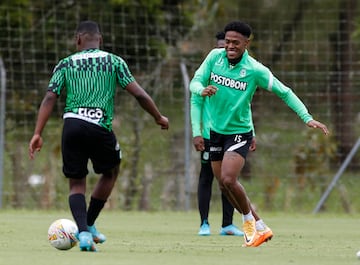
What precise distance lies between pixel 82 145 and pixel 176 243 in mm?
1679

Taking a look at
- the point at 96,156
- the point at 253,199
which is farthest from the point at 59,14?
the point at 96,156

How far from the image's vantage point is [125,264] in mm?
7664

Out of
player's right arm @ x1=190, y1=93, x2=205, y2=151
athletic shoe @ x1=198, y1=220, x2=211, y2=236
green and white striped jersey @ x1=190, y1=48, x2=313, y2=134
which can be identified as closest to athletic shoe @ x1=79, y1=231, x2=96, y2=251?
green and white striped jersey @ x1=190, y1=48, x2=313, y2=134

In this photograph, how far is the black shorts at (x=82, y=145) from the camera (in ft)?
29.6

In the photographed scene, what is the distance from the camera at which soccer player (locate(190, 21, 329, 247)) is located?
9.98 meters

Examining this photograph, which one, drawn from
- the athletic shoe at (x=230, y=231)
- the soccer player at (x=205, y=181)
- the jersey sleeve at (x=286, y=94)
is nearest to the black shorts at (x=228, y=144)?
the soccer player at (x=205, y=181)

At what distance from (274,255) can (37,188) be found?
31.2 feet

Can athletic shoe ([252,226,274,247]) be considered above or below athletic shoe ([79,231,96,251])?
below

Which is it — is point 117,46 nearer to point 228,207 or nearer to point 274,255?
point 228,207

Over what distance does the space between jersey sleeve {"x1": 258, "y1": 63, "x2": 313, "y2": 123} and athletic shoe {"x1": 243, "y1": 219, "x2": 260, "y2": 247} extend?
1.07 metres

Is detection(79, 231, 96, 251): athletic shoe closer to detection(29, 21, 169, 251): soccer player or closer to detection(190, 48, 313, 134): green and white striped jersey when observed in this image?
detection(29, 21, 169, 251): soccer player

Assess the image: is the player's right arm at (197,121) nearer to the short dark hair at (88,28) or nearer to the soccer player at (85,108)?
the soccer player at (85,108)

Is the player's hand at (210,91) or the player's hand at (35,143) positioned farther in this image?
the player's hand at (210,91)

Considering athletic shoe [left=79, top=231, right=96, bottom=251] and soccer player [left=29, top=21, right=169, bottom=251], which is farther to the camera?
soccer player [left=29, top=21, right=169, bottom=251]
